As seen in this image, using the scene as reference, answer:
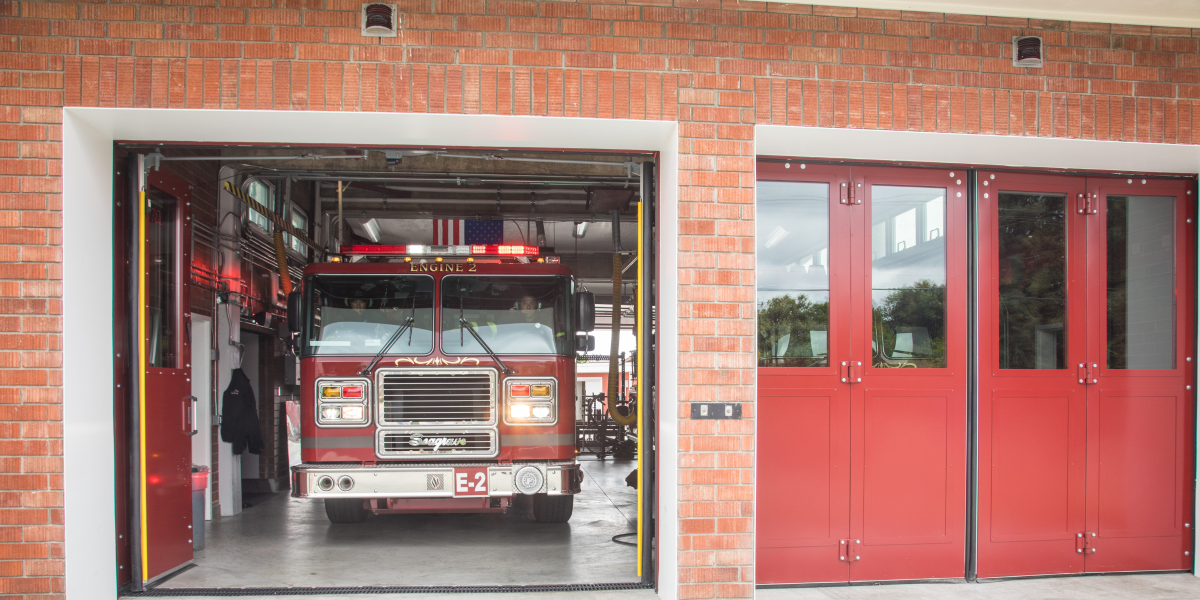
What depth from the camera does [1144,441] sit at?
195 inches

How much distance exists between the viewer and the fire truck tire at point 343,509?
24.0ft

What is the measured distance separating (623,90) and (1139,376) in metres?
3.68

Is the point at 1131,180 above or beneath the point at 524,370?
above

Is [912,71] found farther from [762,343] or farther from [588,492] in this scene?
[588,492]

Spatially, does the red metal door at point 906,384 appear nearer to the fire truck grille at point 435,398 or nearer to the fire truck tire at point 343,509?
the fire truck grille at point 435,398

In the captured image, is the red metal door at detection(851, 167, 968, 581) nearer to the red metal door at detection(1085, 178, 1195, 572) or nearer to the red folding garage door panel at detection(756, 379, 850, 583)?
the red folding garage door panel at detection(756, 379, 850, 583)

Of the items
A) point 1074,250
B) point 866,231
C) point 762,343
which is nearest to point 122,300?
point 762,343

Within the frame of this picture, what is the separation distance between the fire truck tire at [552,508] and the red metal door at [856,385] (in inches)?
121

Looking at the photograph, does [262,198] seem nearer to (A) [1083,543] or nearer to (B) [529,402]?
(B) [529,402]

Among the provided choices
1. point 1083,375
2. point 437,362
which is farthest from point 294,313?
point 1083,375

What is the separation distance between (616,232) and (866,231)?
10.6 ft

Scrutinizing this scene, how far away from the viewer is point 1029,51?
429cm

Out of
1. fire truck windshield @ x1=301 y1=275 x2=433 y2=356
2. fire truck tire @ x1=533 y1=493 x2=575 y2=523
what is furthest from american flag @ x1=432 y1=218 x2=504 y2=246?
fire truck tire @ x1=533 y1=493 x2=575 y2=523

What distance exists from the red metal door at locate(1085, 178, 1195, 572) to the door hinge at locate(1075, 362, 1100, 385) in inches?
0.5
